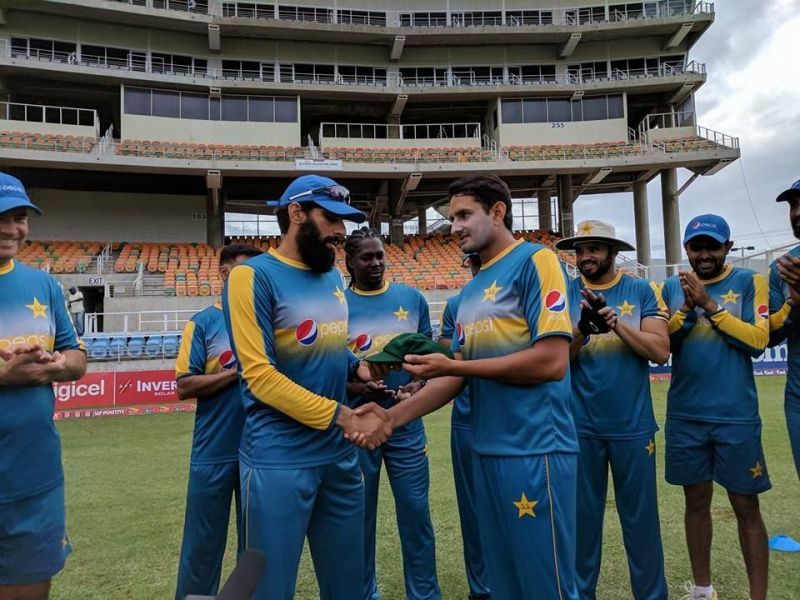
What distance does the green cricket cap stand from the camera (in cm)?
235

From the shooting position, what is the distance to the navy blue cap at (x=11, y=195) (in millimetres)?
2375

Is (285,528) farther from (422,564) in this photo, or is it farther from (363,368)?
(422,564)

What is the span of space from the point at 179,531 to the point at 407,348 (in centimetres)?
362

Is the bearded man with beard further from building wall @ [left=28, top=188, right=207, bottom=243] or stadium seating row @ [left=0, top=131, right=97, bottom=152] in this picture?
building wall @ [left=28, top=188, right=207, bottom=243]

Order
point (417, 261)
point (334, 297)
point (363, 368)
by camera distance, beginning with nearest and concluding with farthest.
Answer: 1. point (334, 297)
2. point (363, 368)
3. point (417, 261)

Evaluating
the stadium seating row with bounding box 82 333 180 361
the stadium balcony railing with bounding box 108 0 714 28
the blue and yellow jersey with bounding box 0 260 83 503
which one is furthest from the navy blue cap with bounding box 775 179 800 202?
the stadium balcony railing with bounding box 108 0 714 28

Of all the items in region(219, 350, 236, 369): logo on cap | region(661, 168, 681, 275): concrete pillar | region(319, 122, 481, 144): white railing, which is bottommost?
region(219, 350, 236, 369): logo on cap

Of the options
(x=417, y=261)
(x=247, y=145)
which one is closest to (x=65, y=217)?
(x=247, y=145)

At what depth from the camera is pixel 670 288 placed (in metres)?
3.70

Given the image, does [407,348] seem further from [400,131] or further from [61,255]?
[400,131]

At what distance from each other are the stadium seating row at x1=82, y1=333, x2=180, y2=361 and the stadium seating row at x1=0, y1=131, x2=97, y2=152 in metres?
11.9

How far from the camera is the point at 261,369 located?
87.7 inches

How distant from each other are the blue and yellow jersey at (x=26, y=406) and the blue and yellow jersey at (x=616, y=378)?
2825mm

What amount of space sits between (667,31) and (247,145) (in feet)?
68.7
